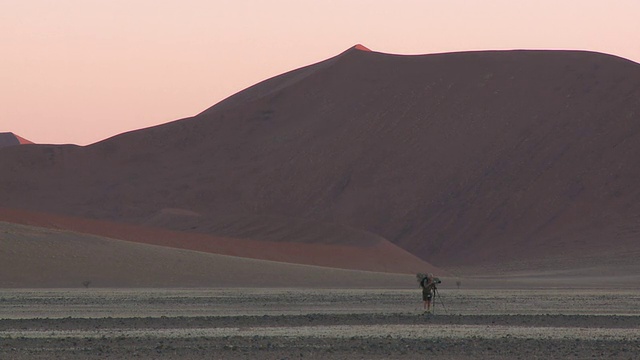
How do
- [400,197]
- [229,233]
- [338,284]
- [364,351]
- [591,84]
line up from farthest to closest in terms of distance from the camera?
1. [591,84]
2. [400,197]
3. [229,233]
4. [338,284]
5. [364,351]

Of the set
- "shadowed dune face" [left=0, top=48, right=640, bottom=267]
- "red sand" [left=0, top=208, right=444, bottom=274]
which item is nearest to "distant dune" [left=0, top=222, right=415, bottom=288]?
"red sand" [left=0, top=208, right=444, bottom=274]

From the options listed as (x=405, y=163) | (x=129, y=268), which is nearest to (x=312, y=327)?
(x=129, y=268)

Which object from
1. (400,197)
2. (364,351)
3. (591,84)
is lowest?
(364,351)

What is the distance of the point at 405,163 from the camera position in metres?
97.5

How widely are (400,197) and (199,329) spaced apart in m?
69.2

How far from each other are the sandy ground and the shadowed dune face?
38.0 meters

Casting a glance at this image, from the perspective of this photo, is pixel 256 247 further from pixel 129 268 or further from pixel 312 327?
pixel 312 327

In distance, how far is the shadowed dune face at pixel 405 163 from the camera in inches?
3378

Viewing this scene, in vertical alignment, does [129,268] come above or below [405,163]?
below

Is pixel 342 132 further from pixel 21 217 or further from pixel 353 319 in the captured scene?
pixel 353 319

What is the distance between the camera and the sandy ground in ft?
65.4

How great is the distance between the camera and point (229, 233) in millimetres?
81125

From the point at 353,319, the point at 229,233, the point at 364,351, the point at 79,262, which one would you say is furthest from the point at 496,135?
the point at 364,351

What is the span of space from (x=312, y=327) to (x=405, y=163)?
7263cm
